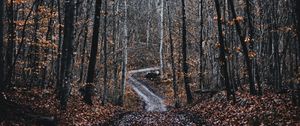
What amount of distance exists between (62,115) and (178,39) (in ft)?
129

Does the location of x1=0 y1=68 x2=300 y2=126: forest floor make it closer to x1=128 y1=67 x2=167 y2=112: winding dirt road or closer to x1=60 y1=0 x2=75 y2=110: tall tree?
x1=60 y1=0 x2=75 y2=110: tall tree

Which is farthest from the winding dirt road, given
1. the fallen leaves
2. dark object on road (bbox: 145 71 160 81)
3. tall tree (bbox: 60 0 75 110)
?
tall tree (bbox: 60 0 75 110)

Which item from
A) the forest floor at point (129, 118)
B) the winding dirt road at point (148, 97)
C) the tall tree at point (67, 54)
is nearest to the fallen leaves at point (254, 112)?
the forest floor at point (129, 118)

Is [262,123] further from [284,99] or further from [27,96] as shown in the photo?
[27,96]

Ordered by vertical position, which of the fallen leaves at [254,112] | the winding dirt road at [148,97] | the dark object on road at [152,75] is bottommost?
the winding dirt road at [148,97]

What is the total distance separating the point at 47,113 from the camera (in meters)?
15.6

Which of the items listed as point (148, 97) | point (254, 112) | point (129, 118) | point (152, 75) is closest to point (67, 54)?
point (129, 118)

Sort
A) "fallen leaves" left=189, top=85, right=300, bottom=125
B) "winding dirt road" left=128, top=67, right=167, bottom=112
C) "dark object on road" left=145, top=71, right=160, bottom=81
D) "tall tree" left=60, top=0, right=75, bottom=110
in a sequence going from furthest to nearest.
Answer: "dark object on road" left=145, top=71, right=160, bottom=81 < "winding dirt road" left=128, top=67, right=167, bottom=112 < "tall tree" left=60, top=0, right=75, bottom=110 < "fallen leaves" left=189, top=85, right=300, bottom=125

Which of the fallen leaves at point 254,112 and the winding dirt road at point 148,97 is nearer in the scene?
the fallen leaves at point 254,112

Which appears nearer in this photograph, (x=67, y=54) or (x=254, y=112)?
(x=254, y=112)

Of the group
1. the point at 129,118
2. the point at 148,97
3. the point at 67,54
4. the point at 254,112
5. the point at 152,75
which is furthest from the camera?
the point at 152,75

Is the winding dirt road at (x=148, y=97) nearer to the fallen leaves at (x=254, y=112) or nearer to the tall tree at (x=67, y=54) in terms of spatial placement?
the fallen leaves at (x=254, y=112)

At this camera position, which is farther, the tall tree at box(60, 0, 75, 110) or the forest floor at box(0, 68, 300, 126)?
the tall tree at box(60, 0, 75, 110)

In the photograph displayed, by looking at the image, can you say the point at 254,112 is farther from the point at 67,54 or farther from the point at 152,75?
the point at 152,75
